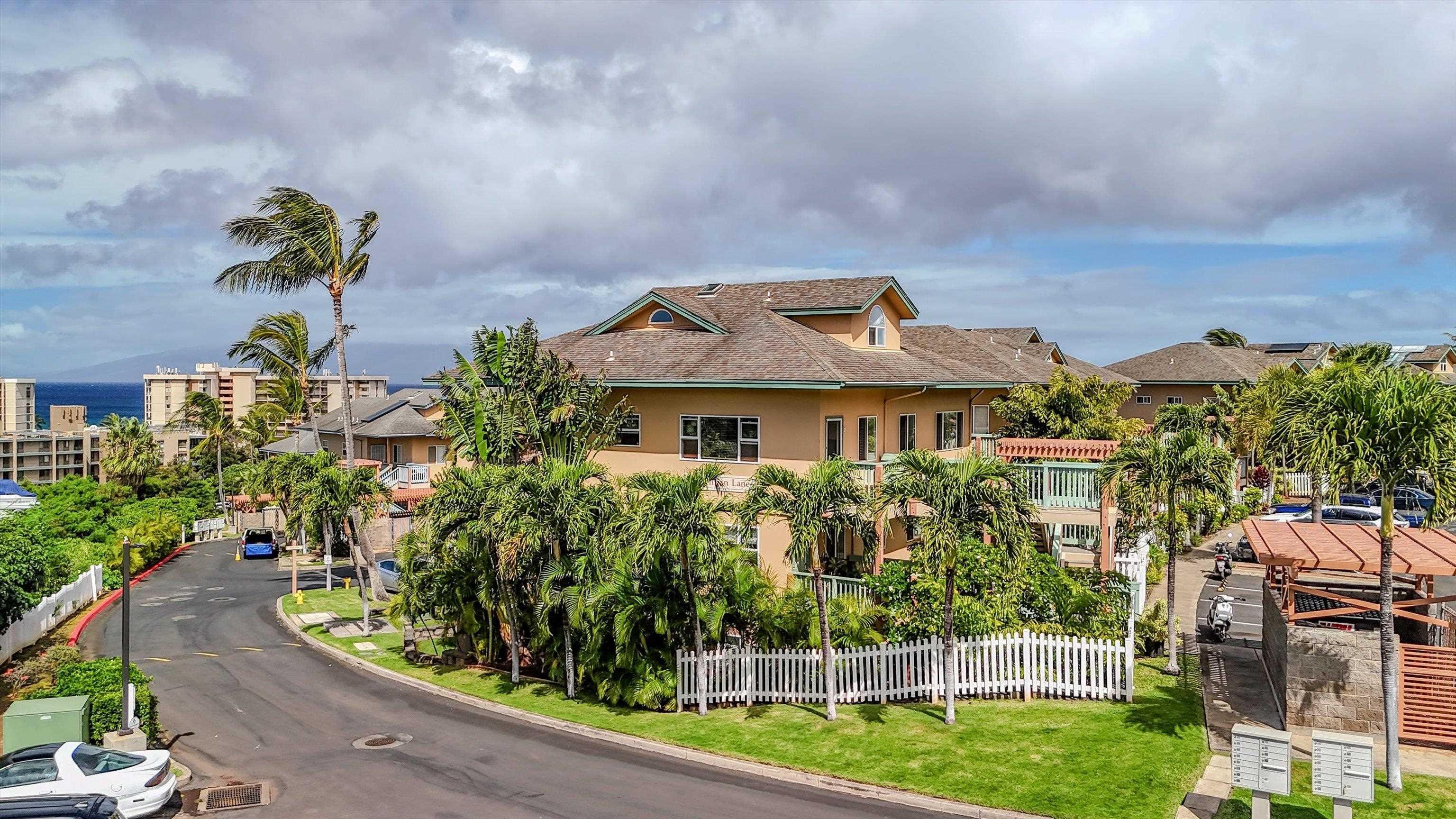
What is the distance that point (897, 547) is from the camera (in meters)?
30.5

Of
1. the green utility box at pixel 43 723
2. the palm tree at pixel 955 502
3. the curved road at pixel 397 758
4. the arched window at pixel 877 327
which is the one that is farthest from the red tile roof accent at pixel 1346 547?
the green utility box at pixel 43 723

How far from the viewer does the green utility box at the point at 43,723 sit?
17141 millimetres

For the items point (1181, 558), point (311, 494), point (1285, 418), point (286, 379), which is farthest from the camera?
point (286, 379)

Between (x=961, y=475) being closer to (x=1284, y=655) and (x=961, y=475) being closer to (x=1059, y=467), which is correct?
(x=1284, y=655)

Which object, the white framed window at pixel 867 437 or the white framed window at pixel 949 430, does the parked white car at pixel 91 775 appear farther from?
the white framed window at pixel 949 430

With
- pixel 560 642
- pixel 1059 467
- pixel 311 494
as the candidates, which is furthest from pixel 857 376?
pixel 311 494

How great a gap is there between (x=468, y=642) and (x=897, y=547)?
43.7 ft

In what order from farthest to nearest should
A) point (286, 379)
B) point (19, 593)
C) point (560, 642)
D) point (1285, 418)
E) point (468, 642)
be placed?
1. point (286, 379)
2. point (468, 642)
3. point (560, 642)
4. point (19, 593)
5. point (1285, 418)

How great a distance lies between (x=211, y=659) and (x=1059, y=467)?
24256 mm

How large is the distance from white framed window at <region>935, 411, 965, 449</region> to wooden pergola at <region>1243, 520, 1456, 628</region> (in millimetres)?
12905

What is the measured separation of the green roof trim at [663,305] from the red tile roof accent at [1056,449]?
9329mm

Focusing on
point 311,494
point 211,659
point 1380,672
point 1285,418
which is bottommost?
point 211,659

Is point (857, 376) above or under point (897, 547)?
above

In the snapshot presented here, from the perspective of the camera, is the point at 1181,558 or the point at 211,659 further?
the point at 1181,558
